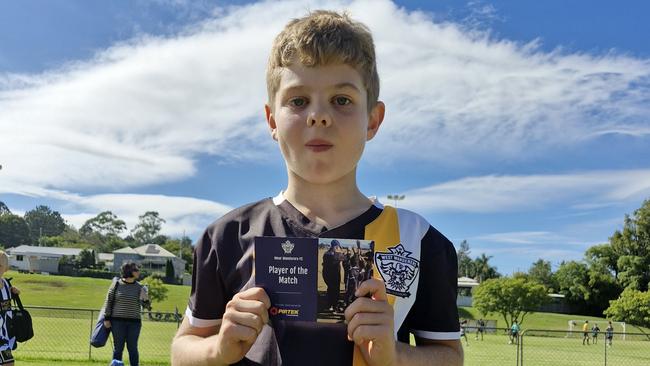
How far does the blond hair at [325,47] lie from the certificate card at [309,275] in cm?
54

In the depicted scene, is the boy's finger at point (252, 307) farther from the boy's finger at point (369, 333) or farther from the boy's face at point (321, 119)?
the boy's face at point (321, 119)

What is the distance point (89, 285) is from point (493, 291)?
42046 mm

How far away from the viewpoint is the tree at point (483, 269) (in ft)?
358

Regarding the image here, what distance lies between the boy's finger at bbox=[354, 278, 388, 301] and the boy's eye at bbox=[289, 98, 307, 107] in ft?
1.87

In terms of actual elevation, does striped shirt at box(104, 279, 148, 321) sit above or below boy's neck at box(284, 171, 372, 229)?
below

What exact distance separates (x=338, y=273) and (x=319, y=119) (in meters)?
0.45

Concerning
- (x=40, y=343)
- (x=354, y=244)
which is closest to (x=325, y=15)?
(x=354, y=244)

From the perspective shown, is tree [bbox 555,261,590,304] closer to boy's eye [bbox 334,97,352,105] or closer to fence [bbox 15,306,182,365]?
fence [bbox 15,306,182,365]

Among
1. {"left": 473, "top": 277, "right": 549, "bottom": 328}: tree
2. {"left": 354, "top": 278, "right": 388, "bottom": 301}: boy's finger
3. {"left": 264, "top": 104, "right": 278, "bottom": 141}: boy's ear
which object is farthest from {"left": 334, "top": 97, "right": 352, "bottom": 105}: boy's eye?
{"left": 473, "top": 277, "right": 549, "bottom": 328}: tree

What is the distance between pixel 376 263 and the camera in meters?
1.82

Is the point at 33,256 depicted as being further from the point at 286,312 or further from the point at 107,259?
the point at 286,312

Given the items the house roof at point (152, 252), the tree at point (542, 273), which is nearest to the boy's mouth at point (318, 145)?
the tree at point (542, 273)

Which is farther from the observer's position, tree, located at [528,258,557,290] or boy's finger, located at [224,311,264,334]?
tree, located at [528,258,557,290]

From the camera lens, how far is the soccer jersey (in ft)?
5.99
